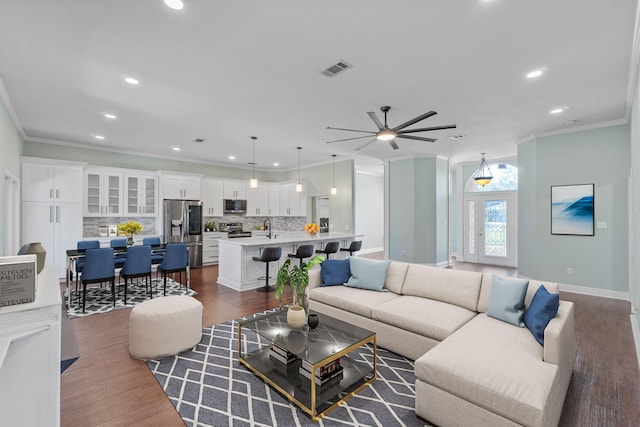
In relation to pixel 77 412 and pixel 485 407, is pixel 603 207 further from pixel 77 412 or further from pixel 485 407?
pixel 77 412

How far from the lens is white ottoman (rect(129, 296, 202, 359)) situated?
2867mm

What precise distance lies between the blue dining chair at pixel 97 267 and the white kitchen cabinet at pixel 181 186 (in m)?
3.27

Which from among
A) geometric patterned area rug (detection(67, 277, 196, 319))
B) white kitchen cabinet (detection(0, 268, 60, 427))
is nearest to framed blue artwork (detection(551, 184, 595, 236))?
geometric patterned area rug (detection(67, 277, 196, 319))

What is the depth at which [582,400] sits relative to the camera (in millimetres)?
2338

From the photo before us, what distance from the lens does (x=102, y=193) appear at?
6.66 m

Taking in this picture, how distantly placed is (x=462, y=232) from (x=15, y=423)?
967cm

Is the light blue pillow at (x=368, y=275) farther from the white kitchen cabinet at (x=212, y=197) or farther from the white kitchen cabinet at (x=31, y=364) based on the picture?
the white kitchen cabinet at (x=212, y=197)

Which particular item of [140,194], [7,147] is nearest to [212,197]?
[140,194]

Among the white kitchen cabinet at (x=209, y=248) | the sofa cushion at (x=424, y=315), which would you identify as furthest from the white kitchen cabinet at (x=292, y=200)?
the sofa cushion at (x=424, y=315)

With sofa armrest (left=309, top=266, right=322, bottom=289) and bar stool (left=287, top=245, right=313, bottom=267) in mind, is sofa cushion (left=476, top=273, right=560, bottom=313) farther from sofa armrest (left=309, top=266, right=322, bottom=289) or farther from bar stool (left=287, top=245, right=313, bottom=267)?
bar stool (left=287, top=245, right=313, bottom=267)

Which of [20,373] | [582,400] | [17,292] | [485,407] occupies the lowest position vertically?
[582,400]

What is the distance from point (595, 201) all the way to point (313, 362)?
232 inches

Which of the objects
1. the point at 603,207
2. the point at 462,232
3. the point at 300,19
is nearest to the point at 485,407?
the point at 300,19

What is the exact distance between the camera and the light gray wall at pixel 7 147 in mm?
3869
